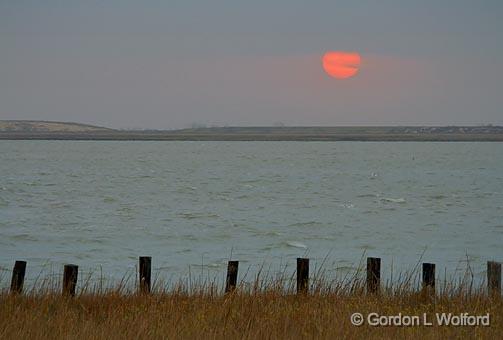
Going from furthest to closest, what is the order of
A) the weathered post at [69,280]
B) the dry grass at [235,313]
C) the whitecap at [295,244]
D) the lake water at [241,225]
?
the whitecap at [295,244] → the lake water at [241,225] → the weathered post at [69,280] → the dry grass at [235,313]

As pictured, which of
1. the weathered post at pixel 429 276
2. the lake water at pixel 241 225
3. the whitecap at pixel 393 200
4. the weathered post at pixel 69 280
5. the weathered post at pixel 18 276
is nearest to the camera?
the weathered post at pixel 69 280

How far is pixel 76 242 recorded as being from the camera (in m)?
28.3

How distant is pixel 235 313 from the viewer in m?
10.5

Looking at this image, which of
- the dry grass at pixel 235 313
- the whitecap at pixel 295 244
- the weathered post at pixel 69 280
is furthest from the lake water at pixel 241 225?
the dry grass at pixel 235 313

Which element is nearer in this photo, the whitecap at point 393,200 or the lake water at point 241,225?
the lake water at point 241,225

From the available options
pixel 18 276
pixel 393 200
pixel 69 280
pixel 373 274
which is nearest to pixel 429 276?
pixel 373 274

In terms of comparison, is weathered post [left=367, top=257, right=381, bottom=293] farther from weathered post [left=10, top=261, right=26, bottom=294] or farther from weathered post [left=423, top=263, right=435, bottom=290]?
weathered post [left=10, top=261, right=26, bottom=294]

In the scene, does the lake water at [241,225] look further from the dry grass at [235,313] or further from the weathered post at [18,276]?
the dry grass at [235,313]

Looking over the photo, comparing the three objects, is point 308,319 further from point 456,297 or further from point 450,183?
point 450,183

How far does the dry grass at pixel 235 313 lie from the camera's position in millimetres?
9258

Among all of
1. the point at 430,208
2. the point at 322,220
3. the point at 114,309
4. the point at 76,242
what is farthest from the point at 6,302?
the point at 430,208

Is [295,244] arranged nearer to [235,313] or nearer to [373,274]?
[373,274]

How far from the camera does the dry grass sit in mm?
9258

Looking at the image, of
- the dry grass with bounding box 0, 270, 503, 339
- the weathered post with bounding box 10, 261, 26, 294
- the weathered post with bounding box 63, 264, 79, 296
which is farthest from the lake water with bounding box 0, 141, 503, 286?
the dry grass with bounding box 0, 270, 503, 339
